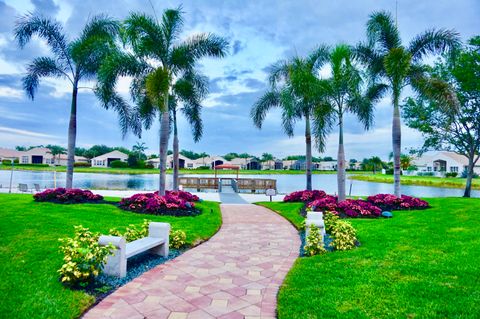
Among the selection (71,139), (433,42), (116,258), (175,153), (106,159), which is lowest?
(116,258)

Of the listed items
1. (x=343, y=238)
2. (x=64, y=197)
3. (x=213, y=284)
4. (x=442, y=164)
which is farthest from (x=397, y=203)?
(x=442, y=164)

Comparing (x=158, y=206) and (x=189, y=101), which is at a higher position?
(x=189, y=101)

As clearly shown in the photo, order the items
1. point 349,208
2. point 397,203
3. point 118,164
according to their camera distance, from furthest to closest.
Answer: point 118,164
point 397,203
point 349,208

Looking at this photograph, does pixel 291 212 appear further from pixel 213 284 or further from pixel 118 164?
pixel 118 164

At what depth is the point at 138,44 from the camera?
11.2 meters

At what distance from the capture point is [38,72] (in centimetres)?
1248

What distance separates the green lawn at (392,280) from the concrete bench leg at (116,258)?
7.44 ft

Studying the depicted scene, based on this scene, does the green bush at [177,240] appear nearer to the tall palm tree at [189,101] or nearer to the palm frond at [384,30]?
the tall palm tree at [189,101]

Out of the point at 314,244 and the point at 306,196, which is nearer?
the point at 314,244

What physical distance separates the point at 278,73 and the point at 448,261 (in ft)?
39.9

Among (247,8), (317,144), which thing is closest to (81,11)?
(247,8)

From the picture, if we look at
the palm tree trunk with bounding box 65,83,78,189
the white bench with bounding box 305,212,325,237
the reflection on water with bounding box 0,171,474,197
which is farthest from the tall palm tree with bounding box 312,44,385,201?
the reflection on water with bounding box 0,171,474,197

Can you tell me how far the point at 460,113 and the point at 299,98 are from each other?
363 inches

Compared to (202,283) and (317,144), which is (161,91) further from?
(202,283)
